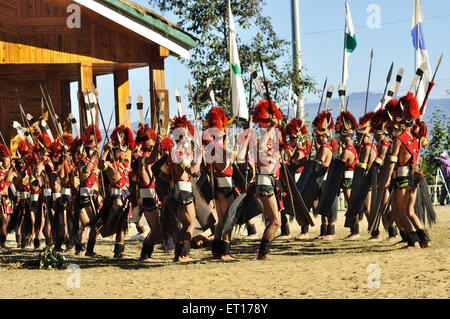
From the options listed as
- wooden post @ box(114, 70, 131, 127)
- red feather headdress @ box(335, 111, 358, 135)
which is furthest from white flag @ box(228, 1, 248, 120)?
wooden post @ box(114, 70, 131, 127)

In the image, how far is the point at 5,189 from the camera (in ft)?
44.2

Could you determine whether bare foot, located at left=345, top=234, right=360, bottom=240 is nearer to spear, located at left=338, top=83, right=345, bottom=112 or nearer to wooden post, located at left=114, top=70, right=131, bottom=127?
spear, located at left=338, top=83, right=345, bottom=112

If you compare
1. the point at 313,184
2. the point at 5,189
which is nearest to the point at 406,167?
the point at 313,184

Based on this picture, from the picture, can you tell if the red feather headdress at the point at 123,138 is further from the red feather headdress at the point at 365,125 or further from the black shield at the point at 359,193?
the red feather headdress at the point at 365,125

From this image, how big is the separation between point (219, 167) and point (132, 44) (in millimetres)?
5883

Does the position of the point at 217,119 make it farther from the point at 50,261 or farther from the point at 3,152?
the point at 3,152

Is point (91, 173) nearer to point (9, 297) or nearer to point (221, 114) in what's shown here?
point (221, 114)

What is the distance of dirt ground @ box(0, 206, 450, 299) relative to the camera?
23.4 feet

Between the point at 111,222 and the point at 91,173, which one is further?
the point at 91,173

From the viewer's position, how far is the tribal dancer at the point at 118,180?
10.5m

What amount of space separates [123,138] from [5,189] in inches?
153
